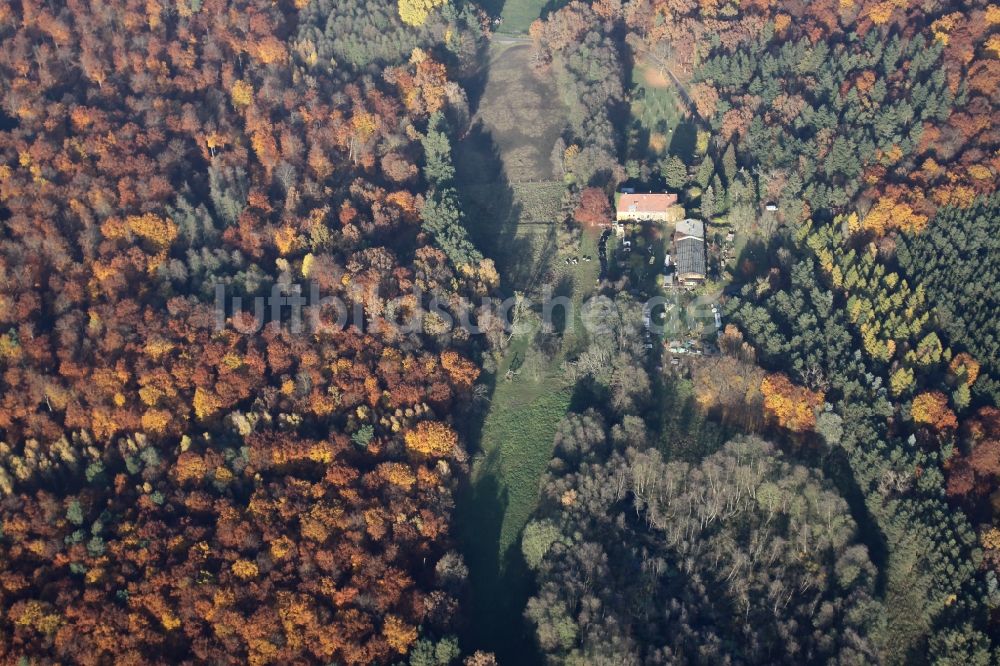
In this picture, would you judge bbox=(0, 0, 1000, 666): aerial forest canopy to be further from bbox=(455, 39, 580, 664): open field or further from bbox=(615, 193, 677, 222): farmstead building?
bbox=(615, 193, 677, 222): farmstead building

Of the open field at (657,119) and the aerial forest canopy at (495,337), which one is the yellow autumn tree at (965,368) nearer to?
the aerial forest canopy at (495,337)

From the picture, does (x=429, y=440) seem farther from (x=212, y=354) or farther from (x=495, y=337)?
(x=212, y=354)

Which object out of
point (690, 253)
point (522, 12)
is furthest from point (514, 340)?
point (522, 12)

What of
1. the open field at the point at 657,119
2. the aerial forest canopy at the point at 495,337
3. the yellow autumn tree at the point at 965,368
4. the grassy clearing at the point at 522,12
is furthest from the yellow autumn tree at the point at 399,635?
the grassy clearing at the point at 522,12

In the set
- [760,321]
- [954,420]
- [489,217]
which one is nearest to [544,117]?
[489,217]

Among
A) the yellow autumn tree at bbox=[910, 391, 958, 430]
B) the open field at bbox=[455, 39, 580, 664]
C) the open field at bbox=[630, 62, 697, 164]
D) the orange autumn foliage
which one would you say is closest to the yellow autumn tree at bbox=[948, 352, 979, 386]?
the yellow autumn tree at bbox=[910, 391, 958, 430]

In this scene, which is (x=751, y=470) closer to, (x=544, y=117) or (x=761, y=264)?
(x=761, y=264)
